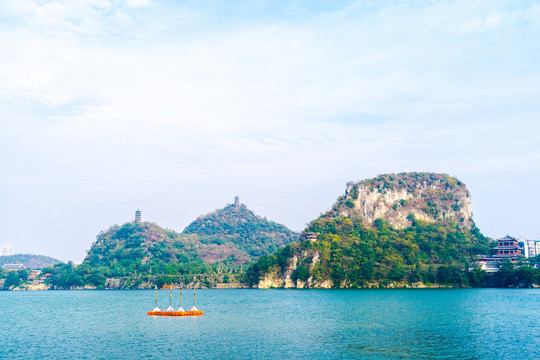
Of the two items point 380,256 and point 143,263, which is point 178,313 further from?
point 143,263

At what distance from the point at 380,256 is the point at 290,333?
7989 centimetres

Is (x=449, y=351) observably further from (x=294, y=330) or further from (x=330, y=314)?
(x=330, y=314)

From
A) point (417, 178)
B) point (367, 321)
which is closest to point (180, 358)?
point (367, 321)

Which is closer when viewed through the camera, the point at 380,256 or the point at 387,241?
the point at 380,256

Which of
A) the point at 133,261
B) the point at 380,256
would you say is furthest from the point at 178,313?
the point at 133,261

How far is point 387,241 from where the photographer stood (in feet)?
415

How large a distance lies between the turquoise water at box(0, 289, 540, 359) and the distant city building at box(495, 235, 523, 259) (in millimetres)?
53627

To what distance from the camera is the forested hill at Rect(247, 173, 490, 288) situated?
385 ft

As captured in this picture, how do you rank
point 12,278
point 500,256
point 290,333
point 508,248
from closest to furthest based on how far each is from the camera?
point 290,333 < point 500,256 < point 508,248 < point 12,278

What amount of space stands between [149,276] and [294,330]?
371 feet

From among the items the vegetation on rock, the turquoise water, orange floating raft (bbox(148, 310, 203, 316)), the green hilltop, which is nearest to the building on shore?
the vegetation on rock

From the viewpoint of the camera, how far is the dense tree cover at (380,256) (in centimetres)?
11525

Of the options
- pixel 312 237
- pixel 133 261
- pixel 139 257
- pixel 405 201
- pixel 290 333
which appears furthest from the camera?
pixel 139 257

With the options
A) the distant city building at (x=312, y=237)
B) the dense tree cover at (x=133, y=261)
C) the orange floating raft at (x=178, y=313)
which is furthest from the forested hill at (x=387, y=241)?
the orange floating raft at (x=178, y=313)
